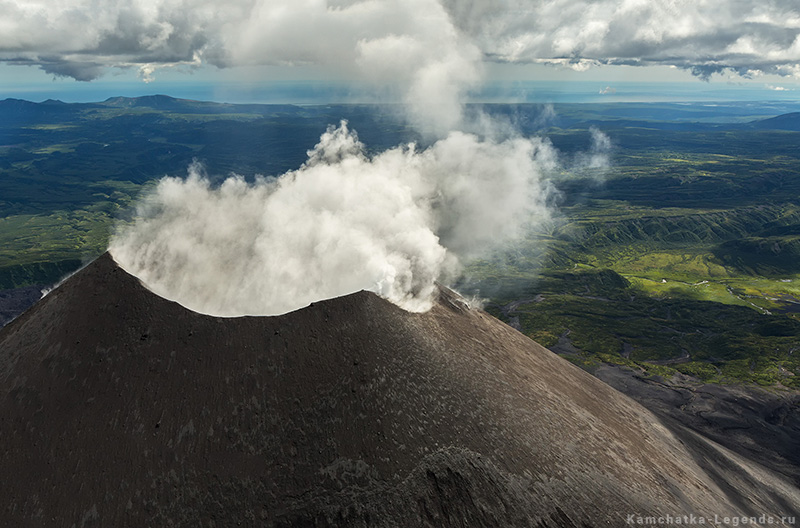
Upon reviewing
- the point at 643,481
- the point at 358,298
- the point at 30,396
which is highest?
the point at 358,298

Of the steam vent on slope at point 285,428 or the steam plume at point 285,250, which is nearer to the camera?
the steam vent on slope at point 285,428

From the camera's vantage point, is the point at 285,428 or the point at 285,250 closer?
the point at 285,428

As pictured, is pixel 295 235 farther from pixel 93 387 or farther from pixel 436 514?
pixel 436 514

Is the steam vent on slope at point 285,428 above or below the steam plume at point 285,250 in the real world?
below

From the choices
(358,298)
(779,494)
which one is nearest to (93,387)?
(358,298)

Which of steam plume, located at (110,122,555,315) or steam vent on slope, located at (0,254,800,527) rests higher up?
steam plume, located at (110,122,555,315)

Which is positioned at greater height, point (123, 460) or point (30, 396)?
point (30, 396)

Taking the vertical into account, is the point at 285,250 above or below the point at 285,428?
above

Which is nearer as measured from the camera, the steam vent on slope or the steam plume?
the steam vent on slope
